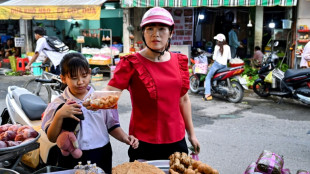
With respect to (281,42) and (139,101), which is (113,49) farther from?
(139,101)

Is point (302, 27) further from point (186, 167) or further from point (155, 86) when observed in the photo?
point (186, 167)

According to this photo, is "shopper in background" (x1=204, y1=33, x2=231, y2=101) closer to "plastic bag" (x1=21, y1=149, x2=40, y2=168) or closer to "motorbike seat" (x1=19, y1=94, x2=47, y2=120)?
"motorbike seat" (x1=19, y1=94, x2=47, y2=120)

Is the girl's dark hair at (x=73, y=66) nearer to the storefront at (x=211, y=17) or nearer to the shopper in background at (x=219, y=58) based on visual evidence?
the shopper in background at (x=219, y=58)

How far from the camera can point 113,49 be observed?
12.3 m

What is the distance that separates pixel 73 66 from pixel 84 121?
0.40 m

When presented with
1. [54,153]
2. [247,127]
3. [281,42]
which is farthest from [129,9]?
[54,153]

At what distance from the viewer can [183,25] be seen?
12.3 meters

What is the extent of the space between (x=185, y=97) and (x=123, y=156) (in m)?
2.45

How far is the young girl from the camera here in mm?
2149

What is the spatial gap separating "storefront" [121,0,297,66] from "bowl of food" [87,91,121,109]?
8.87m

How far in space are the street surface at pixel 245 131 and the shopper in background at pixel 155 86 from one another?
2166 mm

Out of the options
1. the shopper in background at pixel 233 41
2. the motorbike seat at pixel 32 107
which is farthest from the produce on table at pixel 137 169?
the shopper in background at pixel 233 41

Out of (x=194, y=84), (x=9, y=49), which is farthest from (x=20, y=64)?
(x=194, y=84)

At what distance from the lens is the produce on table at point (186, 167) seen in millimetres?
2029
